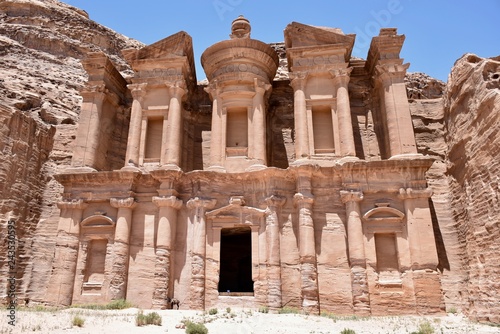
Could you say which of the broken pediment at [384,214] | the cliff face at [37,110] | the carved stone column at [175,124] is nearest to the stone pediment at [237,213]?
the carved stone column at [175,124]

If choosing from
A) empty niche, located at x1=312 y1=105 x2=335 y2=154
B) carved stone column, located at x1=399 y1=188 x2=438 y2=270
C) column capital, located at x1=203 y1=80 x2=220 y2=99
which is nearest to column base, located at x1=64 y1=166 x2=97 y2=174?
column capital, located at x1=203 y1=80 x2=220 y2=99

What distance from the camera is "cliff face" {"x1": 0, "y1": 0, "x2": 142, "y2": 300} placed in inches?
742

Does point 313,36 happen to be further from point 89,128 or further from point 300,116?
point 89,128

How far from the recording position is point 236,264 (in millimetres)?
21984

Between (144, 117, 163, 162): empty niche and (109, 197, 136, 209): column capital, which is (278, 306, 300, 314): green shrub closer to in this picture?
(109, 197, 136, 209): column capital

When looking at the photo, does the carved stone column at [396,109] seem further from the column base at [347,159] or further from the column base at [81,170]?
the column base at [81,170]

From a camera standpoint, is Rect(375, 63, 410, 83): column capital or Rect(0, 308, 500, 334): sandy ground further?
Rect(375, 63, 410, 83): column capital

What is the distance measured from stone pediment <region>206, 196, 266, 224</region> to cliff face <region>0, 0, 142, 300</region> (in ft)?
28.2

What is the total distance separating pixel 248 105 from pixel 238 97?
22.8 inches

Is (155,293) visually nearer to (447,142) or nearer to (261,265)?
(261,265)

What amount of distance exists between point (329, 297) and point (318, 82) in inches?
347

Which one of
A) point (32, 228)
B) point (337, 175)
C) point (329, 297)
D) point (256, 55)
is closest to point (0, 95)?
point (32, 228)

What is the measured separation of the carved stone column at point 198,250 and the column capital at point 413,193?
6.95 m

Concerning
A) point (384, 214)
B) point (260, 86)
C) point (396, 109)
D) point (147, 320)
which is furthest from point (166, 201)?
point (396, 109)
